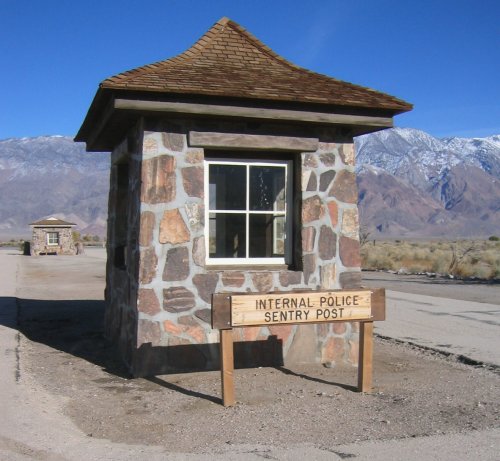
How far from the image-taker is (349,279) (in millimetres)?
8055

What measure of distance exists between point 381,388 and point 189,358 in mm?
2055

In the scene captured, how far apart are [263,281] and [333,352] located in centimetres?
123

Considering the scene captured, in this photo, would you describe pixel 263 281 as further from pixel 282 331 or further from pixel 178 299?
pixel 178 299

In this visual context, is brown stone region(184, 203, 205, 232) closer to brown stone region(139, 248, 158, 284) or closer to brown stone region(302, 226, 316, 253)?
brown stone region(139, 248, 158, 284)

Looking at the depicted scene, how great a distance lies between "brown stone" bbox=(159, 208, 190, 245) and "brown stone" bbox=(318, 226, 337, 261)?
1.56 m

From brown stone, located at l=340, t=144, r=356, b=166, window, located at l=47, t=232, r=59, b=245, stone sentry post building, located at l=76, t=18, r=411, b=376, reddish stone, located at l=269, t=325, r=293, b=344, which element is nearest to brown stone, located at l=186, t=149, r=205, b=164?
stone sentry post building, located at l=76, t=18, r=411, b=376

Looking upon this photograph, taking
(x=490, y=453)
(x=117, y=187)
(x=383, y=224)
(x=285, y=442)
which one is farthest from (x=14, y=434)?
(x=383, y=224)

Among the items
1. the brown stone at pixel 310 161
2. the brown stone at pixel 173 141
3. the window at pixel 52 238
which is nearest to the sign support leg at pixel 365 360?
the brown stone at pixel 310 161

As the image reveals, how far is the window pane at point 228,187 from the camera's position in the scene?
825cm

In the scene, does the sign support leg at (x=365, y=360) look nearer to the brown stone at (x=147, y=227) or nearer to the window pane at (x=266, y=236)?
the window pane at (x=266, y=236)

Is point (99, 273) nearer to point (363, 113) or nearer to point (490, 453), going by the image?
point (363, 113)

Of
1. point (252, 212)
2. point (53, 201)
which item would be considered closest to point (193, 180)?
point (252, 212)

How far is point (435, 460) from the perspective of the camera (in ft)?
15.7

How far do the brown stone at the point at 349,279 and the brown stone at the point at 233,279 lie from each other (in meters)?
1.21
